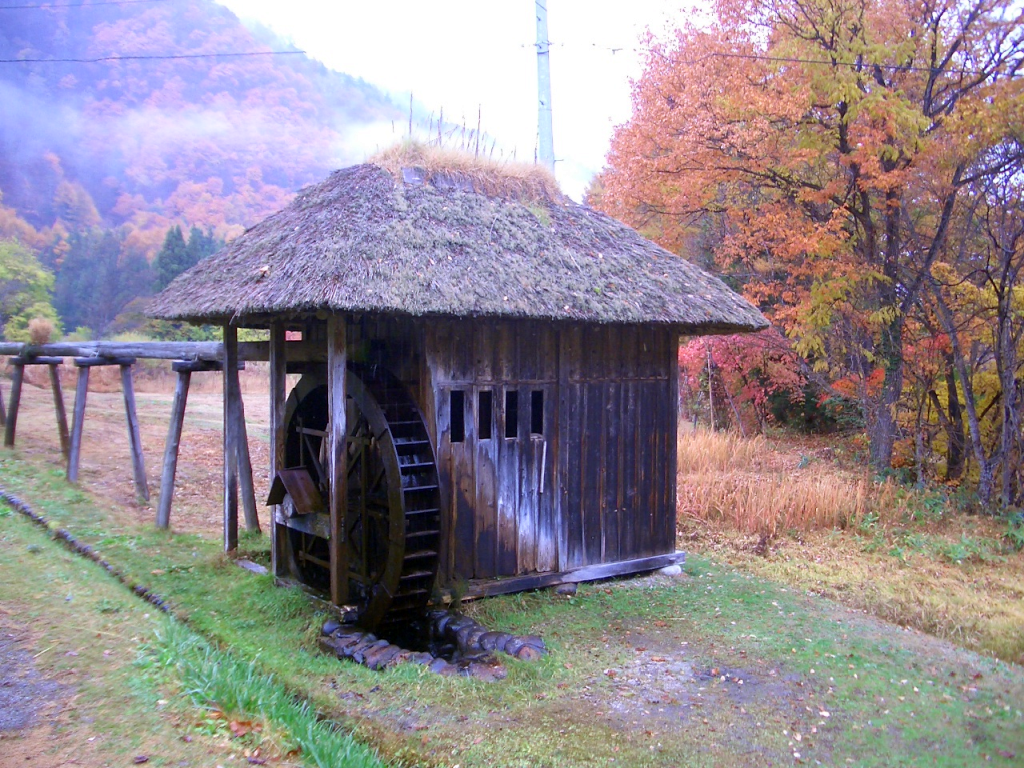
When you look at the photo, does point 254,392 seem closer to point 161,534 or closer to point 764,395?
point 764,395

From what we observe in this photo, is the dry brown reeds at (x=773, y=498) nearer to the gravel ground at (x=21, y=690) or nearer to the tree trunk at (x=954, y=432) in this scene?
the tree trunk at (x=954, y=432)

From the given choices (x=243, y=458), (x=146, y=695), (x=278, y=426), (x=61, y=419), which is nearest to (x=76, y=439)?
(x=61, y=419)

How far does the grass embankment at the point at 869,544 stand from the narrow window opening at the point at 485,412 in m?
4.29

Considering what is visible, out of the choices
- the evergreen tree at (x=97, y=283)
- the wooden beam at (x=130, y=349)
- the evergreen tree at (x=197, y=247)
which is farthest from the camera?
the evergreen tree at (x=97, y=283)

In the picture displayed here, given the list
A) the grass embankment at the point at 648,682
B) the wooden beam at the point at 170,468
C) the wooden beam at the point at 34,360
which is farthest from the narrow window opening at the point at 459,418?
the wooden beam at the point at 34,360

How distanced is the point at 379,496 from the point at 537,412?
1.80m

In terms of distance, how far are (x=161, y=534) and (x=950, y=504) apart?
1189 centimetres

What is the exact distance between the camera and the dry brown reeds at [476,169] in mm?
8719

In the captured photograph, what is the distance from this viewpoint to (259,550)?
945cm

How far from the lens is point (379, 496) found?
7.99 meters

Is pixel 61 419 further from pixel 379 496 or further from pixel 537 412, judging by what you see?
pixel 537 412

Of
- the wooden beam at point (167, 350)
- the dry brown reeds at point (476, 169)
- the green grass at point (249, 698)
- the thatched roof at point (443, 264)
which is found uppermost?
the dry brown reeds at point (476, 169)

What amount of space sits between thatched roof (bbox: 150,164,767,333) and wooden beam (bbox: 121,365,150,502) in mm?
3249

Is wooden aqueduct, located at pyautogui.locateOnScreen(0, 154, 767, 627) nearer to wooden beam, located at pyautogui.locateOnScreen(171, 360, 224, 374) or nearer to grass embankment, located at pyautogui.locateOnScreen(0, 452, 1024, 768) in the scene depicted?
wooden beam, located at pyautogui.locateOnScreen(171, 360, 224, 374)
